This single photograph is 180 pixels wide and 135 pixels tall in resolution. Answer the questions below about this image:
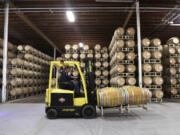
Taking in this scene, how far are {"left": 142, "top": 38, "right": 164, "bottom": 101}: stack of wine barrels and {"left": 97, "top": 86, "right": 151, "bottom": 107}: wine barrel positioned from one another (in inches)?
129

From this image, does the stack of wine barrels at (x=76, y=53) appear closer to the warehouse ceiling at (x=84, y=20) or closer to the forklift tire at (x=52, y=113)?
the warehouse ceiling at (x=84, y=20)

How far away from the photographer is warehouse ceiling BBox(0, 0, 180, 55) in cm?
849

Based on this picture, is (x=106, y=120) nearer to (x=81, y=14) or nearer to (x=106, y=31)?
(x=81, y=14)

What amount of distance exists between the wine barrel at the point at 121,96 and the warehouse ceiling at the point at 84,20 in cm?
542

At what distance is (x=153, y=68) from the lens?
8.28m

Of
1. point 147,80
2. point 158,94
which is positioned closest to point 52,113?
point 147,80

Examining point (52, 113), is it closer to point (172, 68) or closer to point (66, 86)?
point (66, 86)

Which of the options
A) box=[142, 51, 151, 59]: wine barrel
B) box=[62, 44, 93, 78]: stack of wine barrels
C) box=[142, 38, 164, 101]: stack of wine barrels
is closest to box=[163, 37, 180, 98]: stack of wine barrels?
box=[142, 38, 164, 101]: stack of wine barrels

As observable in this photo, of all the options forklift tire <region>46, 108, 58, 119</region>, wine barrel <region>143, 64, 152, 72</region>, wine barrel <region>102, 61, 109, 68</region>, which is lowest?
forklift tire <region>46, 108, 58, 119</region>

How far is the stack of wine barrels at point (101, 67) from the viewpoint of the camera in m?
10.7

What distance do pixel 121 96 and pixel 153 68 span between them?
4.34 metres

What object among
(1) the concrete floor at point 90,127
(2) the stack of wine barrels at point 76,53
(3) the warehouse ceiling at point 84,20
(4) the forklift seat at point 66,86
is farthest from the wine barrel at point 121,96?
(2) the stack of wine barrels at point 76,53

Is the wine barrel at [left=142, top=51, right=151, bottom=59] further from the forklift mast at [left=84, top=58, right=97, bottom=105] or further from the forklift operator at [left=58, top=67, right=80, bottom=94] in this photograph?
the forklift operator at [left=58, top=67, right=80, bottom=94]

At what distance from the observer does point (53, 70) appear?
16.0ft
